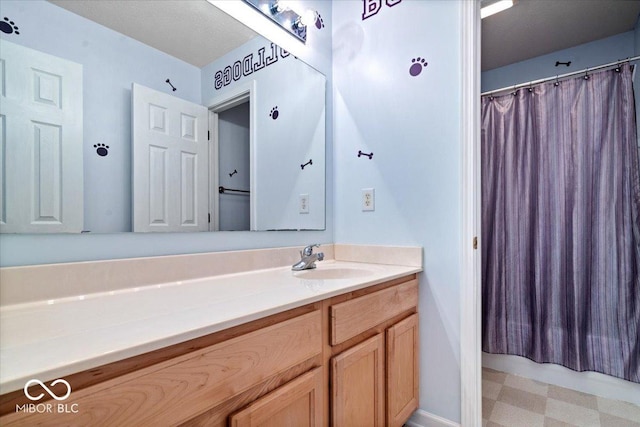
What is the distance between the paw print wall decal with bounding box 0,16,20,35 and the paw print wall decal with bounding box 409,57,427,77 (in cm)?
144

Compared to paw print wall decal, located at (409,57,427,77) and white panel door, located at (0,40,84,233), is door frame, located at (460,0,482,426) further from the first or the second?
white panel door, located at (0,40,84,233)

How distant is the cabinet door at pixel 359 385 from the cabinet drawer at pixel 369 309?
0.06m

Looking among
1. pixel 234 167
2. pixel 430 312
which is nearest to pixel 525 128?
pixel 430 312

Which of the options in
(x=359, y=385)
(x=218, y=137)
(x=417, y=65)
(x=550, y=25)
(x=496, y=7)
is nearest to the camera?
(x=359, y=385)

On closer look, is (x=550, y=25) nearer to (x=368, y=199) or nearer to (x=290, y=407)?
(x=368, y=199)

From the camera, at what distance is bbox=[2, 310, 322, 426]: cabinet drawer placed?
1.58ft

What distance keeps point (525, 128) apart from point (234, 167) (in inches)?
76.3

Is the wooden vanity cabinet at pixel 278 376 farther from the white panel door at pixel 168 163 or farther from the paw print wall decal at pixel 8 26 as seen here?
the paw print wall decal at pixel 8 26

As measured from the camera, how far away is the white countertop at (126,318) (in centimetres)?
47

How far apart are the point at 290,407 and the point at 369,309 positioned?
1.42 ft

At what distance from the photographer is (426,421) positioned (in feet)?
4.65

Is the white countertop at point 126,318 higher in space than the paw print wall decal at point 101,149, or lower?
lower

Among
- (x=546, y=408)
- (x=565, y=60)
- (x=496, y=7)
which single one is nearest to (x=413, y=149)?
(x=496, y=7)

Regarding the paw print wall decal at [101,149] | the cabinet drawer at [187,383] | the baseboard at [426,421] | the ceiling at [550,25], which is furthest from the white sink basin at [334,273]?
the ceiling at [550,25]
